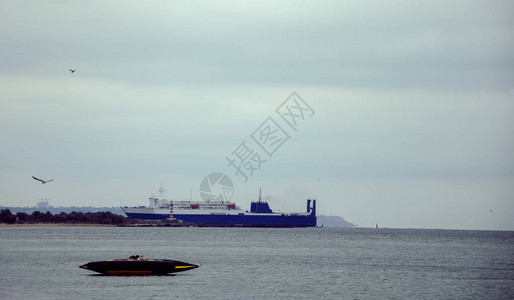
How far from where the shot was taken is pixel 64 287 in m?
57.8

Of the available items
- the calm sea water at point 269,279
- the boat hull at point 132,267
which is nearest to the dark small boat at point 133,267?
the boat hull at point 132,267

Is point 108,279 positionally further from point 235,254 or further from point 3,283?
point 235,254

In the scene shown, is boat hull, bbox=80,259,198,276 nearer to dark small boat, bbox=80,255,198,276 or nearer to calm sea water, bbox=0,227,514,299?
dark small boat, bbox=80,255,198,276

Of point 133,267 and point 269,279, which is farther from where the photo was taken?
point 133,267

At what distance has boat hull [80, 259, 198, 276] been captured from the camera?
65.5 metres

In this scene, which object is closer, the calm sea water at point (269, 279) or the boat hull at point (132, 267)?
the calm sea water at point (269, 279)

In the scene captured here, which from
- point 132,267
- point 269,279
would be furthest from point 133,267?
point 269,279

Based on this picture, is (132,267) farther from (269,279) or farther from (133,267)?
(269,279)

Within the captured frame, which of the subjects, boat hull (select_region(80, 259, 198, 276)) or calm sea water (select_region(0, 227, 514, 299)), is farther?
boat hull (select_region(80, 259, 198, 276))

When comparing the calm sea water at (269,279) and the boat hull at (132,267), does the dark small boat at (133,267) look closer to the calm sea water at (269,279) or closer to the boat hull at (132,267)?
the boat hull at (132,267)

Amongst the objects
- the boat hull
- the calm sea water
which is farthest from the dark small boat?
the calm sea water

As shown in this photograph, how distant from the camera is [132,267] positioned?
216ft

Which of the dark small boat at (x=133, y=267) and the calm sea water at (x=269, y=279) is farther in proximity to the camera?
the dark small boat at (x=133, y=267)

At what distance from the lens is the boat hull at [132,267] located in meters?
A: 65.5
